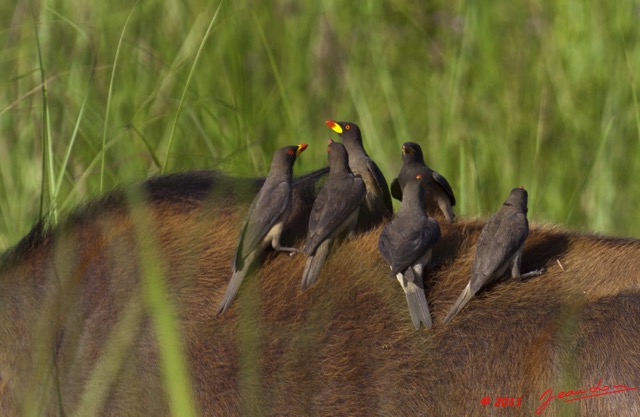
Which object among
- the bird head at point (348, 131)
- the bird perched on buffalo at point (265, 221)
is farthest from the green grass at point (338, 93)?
the bird perched on buffalo at point (265, 221)

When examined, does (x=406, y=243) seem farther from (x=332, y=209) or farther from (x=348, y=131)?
(x=348, y=131)

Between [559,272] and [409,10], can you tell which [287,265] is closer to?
[559,272]

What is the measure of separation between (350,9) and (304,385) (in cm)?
342

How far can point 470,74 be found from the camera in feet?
17.6

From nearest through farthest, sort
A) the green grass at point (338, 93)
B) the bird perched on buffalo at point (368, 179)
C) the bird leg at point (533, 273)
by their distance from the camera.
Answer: the bird leg at point (533, 273)
the bird perched on buffalo at point (368, 179)
the green grass at point (338, 93)

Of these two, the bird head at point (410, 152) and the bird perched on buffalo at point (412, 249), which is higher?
the bird head at point (410, 152)

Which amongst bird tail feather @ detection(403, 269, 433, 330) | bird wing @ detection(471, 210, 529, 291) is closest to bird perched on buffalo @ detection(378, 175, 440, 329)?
bird tail feather @ detection(403, 269, 433, 330)

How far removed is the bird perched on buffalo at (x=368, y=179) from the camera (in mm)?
2816

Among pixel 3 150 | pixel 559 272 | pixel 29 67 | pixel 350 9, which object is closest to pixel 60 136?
pixel 3 150

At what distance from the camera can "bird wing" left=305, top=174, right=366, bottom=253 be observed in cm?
259

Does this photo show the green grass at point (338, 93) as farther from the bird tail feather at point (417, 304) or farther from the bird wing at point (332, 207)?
the bird tail feather at point (417, 304)

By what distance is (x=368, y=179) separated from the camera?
2836mm

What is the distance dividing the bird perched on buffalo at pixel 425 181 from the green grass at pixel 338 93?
137 cm

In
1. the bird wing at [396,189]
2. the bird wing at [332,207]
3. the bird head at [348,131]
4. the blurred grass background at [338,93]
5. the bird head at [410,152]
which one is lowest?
the blurred grass background at [338,93]
